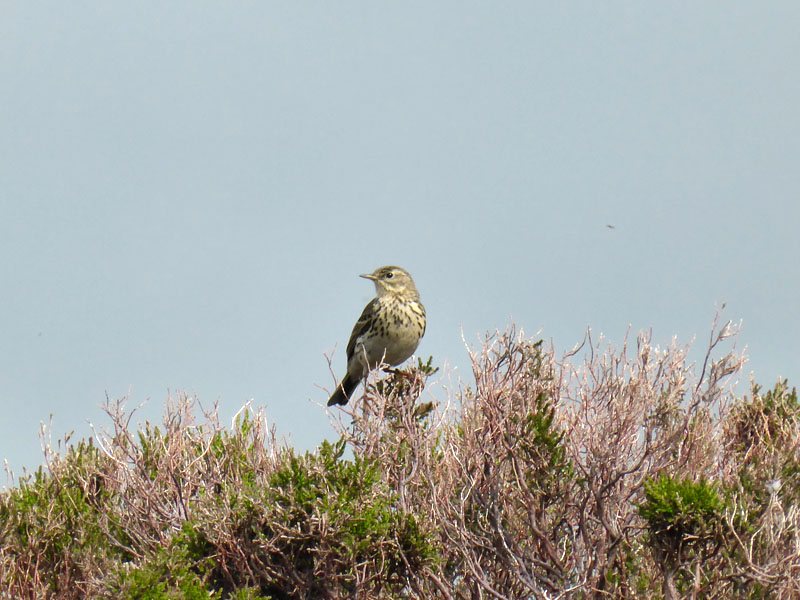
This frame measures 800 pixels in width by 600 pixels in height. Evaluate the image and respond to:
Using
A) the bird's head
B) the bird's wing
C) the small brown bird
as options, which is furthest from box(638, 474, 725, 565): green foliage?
the bird's head

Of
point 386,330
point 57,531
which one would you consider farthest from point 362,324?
point 57,531

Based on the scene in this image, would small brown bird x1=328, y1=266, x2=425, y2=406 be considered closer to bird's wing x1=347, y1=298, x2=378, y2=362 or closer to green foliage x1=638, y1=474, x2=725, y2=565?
bird's wing x1=347, y1=298, x2=378, y2=362

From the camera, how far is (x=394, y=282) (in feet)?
42.6

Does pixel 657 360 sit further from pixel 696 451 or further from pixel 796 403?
pixel 796 403

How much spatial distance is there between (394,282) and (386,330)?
0.97 meters

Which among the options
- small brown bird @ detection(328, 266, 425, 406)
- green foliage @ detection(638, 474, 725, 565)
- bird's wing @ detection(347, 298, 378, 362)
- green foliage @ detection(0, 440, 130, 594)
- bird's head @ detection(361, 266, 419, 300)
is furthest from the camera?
bird's head @ detection(361, 266, 419, 300)

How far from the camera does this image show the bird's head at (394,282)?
12.9 m

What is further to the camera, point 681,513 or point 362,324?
point 362,324

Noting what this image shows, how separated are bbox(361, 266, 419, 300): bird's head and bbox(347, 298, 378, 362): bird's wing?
0.78ft

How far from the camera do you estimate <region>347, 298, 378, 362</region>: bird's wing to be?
41.2ft

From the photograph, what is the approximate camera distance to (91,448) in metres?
11.1

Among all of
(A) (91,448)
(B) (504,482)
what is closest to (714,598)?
(B) (504,482)

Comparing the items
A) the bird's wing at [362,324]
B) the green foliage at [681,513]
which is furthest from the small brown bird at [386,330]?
the green foliage at [681,513]

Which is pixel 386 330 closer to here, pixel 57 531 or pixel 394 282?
pixel 394 282
